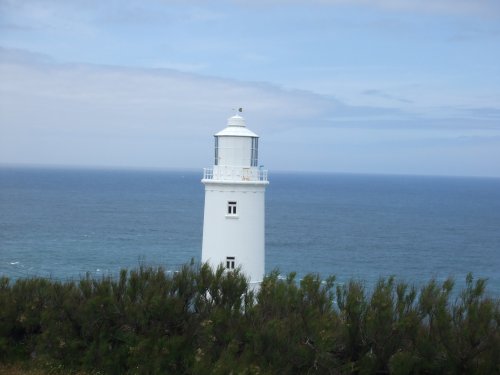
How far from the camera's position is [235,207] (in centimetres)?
1830

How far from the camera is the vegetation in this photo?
502 inches

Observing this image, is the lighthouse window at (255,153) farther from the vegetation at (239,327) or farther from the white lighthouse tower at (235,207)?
the vegetation at (239,327)

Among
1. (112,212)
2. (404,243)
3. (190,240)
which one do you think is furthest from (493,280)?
(112,212)

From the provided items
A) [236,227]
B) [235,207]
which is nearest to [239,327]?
[236,227]

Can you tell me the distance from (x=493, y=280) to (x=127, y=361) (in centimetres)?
3362

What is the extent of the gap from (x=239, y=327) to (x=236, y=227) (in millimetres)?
4361

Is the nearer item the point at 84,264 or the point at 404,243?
the point at 84,264

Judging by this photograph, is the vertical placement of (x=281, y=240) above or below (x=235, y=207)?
below

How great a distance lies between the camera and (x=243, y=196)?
18281mm

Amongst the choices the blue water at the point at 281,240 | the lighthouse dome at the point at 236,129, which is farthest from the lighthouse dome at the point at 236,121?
the blue water at the point at 281,240

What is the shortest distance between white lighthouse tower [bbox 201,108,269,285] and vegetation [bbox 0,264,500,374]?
5.31 ft

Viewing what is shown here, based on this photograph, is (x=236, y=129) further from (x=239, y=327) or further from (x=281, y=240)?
(x=281, y=240)

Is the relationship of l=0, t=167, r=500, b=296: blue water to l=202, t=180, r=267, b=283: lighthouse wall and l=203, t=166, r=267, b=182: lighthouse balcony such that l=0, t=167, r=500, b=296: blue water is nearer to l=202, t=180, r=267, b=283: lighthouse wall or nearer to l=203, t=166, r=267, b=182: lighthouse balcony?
l=202, t=180, r=267, b=283: lighthouse wall

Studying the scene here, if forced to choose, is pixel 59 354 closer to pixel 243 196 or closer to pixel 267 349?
pixel 267 349
